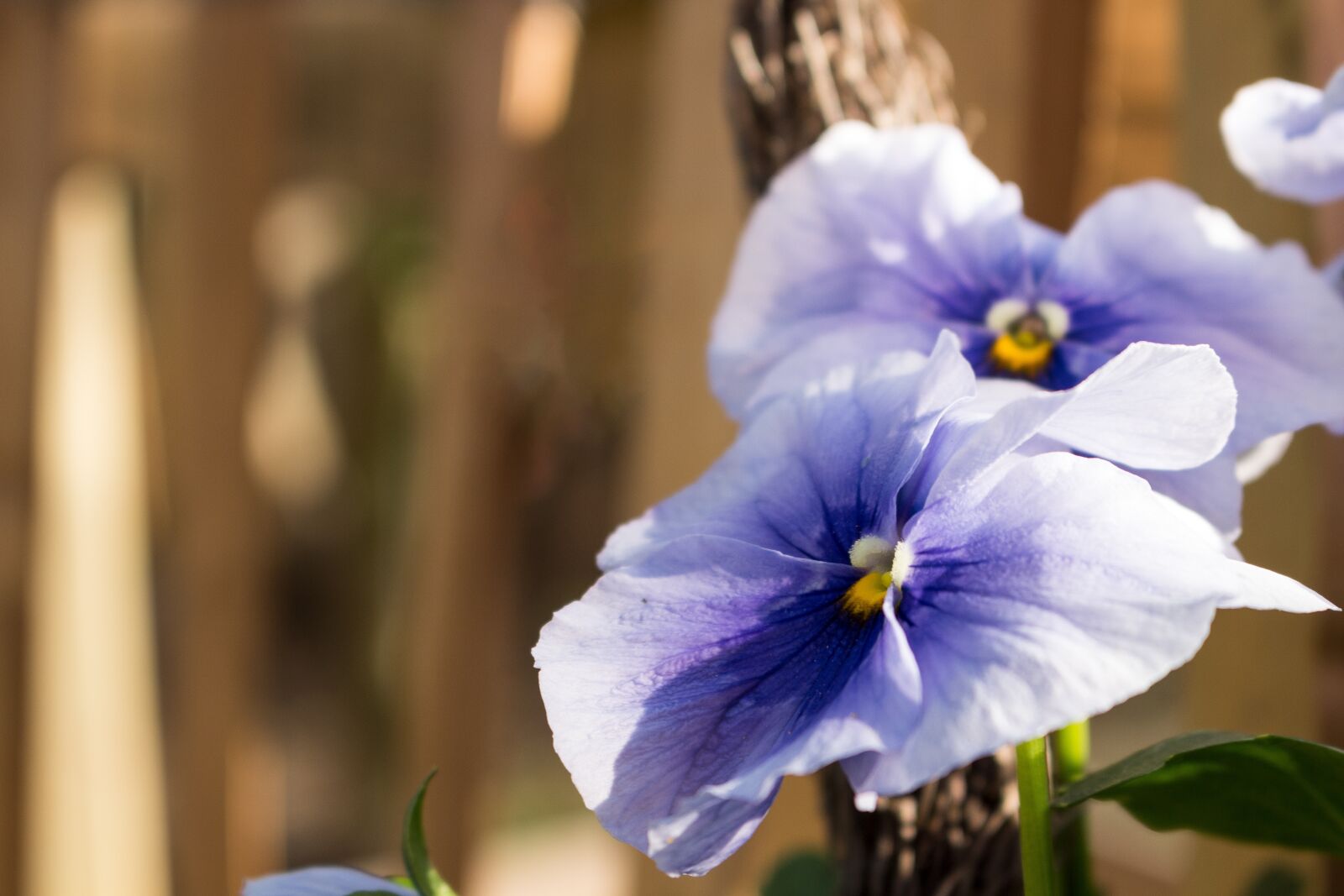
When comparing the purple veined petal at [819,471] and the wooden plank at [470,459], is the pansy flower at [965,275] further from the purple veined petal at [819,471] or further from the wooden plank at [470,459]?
the wooden plank at [470,459]

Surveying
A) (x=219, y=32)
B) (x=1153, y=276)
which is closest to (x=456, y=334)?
(x=219, y=32)

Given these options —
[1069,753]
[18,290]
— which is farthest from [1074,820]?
[18,290]

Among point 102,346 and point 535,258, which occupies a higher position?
point 535,258

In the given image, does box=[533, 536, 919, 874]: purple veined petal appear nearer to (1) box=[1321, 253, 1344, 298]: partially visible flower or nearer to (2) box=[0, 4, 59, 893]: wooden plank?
(1) box=[1321, 253, 1344, 298]: partially visible flower

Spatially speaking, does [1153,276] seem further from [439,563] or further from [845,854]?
[439,563]

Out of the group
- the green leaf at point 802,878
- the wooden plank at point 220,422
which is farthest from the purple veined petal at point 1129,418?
the wooden plank at point 220,422

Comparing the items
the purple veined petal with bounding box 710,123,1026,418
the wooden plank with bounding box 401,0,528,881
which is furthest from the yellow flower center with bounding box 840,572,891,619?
the wooden plank with bounding box 401,0,528,881
